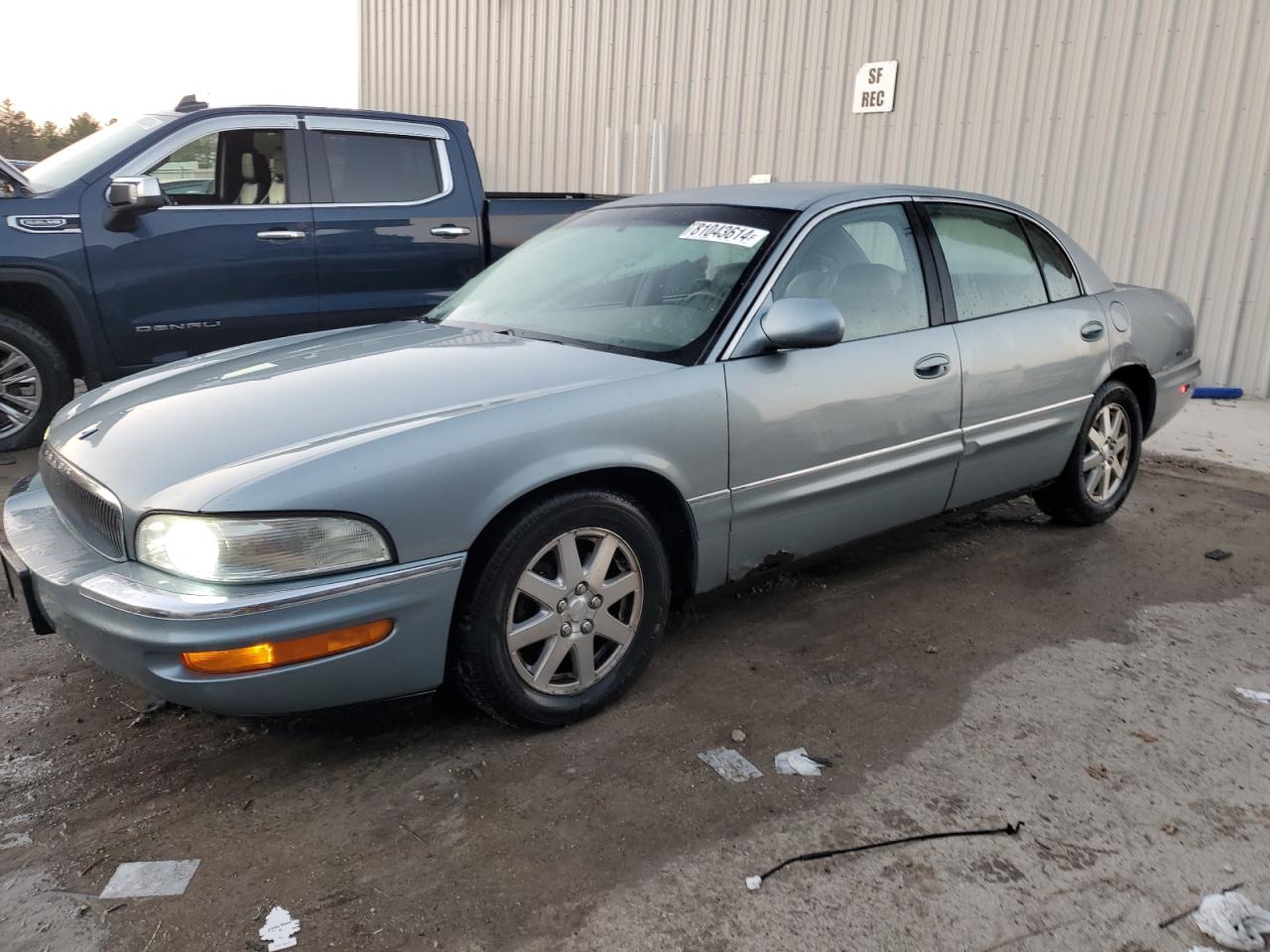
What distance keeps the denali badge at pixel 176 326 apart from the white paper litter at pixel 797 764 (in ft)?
14.2

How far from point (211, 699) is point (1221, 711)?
2900mm

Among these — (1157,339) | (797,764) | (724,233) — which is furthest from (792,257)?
(1157,339)

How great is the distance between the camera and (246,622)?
225 cm

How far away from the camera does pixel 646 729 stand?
2.88 m

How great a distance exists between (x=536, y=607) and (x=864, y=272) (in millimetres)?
1782

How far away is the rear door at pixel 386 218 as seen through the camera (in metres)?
6.01

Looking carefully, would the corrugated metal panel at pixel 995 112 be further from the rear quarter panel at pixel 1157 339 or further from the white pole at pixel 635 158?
the rear quarter panel at pixel 1157 339

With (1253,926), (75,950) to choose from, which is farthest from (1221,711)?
(75,950)

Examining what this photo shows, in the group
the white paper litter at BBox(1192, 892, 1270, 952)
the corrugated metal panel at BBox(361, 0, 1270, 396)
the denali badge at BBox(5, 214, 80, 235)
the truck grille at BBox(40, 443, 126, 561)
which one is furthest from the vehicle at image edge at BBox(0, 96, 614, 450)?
the white paper litter at BBox(1192, 892, 1270, 952)

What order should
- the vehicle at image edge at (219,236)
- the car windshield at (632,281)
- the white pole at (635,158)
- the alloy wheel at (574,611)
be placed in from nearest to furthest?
1. the alloy wheel at (574,611)
2. the car windshield at (632,281)
3. the vehicle at image edge at (219,236)
4. the white pole at (635,158)

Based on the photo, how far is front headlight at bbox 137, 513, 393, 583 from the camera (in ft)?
7.50

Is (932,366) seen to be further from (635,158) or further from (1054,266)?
(635,158)

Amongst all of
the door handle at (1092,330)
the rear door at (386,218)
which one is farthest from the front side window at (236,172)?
the door handle at (1092,330)

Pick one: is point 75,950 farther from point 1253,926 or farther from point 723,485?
point 1253,926
